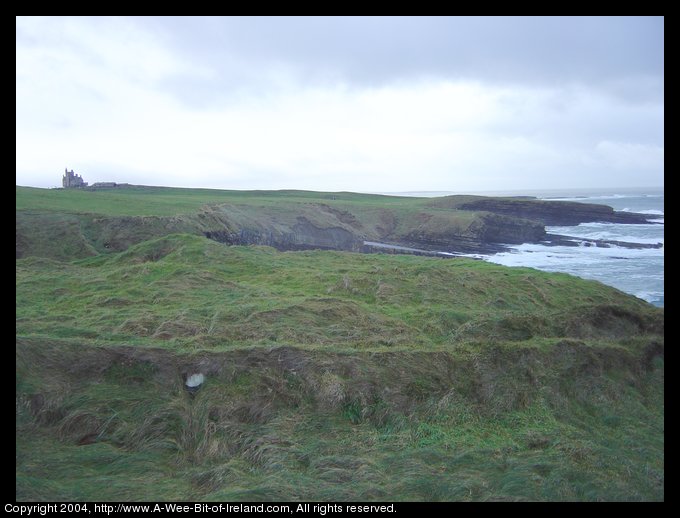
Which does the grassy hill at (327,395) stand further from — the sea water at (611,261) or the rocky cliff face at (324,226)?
the sea water at (611,261)

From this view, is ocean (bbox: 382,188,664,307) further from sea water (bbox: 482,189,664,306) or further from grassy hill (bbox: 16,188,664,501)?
grassy hill (bbox: 16,188,664,501)

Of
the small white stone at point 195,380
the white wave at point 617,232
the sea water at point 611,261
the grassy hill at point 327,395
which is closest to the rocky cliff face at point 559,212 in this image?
the white wave at point 617,232

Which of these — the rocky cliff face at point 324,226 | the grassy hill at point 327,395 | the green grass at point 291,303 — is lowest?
the grassy hill at point 327,395

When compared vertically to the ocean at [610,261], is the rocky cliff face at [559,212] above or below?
above

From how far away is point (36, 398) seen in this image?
293 inches

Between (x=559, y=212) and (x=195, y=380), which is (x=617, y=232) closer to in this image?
(x=559, y=212)

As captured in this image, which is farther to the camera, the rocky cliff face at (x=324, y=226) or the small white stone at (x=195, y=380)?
the rocky cliff face at (x=324, y=226)

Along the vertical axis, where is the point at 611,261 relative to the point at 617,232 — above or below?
below

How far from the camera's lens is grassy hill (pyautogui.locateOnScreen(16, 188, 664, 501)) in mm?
6148

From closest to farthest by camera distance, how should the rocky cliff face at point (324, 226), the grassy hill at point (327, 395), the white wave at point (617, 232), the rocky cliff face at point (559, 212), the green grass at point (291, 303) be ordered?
the grassy hill at point (327, 395)
the green grass at point (291, 303)
the rocky cliff face at point (324, 226)
the white wave at point (617, 232)
the rocky cliff face at point (559, 212)

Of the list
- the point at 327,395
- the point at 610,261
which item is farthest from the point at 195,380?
the point at 610,261

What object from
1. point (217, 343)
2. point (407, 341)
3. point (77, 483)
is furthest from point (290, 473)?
point (407, 341)

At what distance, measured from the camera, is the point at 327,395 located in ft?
26.3

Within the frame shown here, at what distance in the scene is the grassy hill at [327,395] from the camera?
6.15 m
